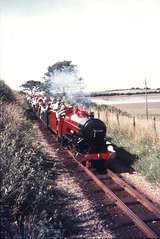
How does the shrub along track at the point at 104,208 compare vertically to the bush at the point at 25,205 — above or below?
below

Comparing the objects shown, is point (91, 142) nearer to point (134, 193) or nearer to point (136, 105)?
point (134, 193)

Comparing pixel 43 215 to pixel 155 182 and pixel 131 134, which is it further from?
pixel 131 134

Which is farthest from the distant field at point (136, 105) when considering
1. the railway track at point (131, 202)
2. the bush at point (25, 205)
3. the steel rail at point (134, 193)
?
the bush at point (25, 205)

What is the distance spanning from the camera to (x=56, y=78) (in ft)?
135

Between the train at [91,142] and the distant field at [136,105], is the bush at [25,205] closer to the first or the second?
the train at [91,142]

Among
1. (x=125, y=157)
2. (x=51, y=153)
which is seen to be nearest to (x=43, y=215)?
(x=125, y=157)

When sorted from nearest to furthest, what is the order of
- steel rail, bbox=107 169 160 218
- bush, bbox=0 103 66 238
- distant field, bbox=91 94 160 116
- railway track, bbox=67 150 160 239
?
bush, bbox=0 103 66 238
railway track, bbox=67 150 160 239
steel rail, bbox=107 169 160 218
distant field, bbox=91 94 160 116

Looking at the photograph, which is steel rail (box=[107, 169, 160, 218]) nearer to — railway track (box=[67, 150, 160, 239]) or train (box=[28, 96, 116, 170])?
railway track (box=[67, 150, 160, 239])

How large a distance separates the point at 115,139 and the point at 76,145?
487 centimetres

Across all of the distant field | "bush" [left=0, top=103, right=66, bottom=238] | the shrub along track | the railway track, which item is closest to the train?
the shrub along track

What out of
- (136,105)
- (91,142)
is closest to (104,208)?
(91,142)

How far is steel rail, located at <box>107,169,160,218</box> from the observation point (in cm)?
993

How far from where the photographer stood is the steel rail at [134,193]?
9.93m

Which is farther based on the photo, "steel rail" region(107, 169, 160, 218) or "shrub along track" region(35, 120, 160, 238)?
"steel rail" region(107, 169, 160, 218)
